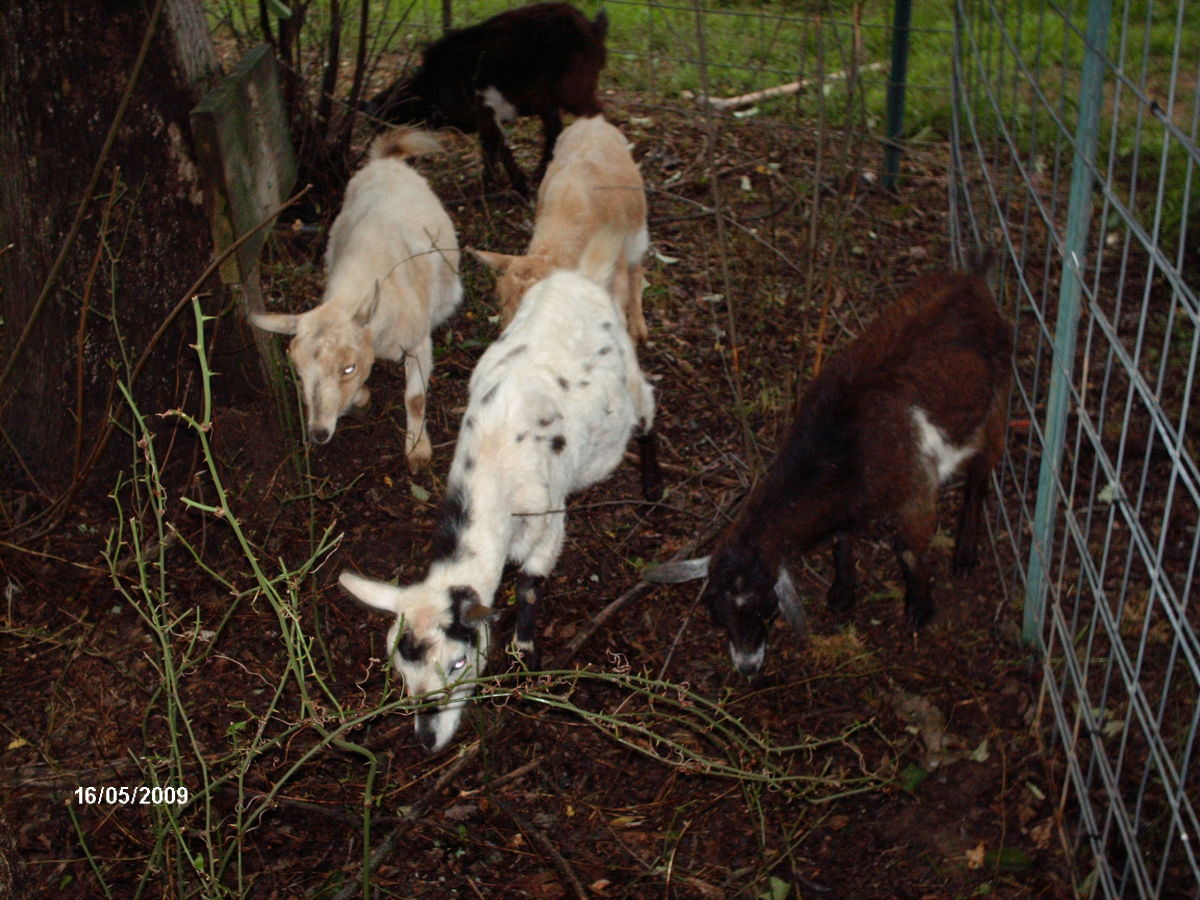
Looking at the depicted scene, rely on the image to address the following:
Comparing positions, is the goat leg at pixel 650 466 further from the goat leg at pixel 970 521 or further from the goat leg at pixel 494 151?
the goat leg at pixel 494 151

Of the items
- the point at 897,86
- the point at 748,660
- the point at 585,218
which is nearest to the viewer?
the point at 748,660

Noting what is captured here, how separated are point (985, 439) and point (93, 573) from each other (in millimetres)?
3403

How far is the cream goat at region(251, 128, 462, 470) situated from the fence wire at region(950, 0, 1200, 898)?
245cm

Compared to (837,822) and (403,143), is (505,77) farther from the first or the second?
(837,822)

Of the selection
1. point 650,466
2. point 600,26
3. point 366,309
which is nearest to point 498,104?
point 600,26

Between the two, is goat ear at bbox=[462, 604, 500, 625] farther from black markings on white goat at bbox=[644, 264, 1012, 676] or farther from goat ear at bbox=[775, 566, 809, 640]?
goat ear at bbox=[775, 566, 809, 640]

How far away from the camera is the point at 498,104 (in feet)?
25.4

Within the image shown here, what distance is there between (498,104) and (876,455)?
14.2 feet

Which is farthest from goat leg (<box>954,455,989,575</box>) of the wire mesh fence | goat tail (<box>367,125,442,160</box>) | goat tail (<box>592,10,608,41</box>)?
goat tail (<box>592,10,608,41</box>)

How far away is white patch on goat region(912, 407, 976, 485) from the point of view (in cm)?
450

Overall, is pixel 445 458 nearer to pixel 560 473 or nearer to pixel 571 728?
pixel 560 473

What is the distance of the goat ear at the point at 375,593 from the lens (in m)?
3.86

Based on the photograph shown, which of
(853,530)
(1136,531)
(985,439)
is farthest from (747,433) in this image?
(1136,531)

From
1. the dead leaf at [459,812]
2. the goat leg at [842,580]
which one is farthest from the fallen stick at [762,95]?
the dead leaf at [459,812]
